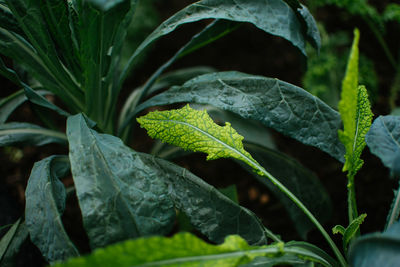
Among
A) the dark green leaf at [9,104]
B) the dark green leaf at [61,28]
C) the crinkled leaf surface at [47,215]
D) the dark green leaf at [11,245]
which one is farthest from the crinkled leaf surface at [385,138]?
the dark green leaf at [9,104]

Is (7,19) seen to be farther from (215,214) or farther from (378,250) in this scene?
(378,250)

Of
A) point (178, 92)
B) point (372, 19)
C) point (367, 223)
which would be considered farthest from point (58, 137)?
point (372, 19)

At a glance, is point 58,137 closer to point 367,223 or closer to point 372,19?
point 367,223

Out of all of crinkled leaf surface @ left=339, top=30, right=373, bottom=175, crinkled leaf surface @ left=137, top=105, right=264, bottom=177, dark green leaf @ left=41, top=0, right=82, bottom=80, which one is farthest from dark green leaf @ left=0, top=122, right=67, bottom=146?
crinkled leaf surface @ left=339, top=30, right=373, bottom=175

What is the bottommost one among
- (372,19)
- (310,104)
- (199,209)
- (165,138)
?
(199,209)

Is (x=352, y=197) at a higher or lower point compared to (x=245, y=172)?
higher

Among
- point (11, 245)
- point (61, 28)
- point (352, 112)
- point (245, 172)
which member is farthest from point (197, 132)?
point (245, 172)
